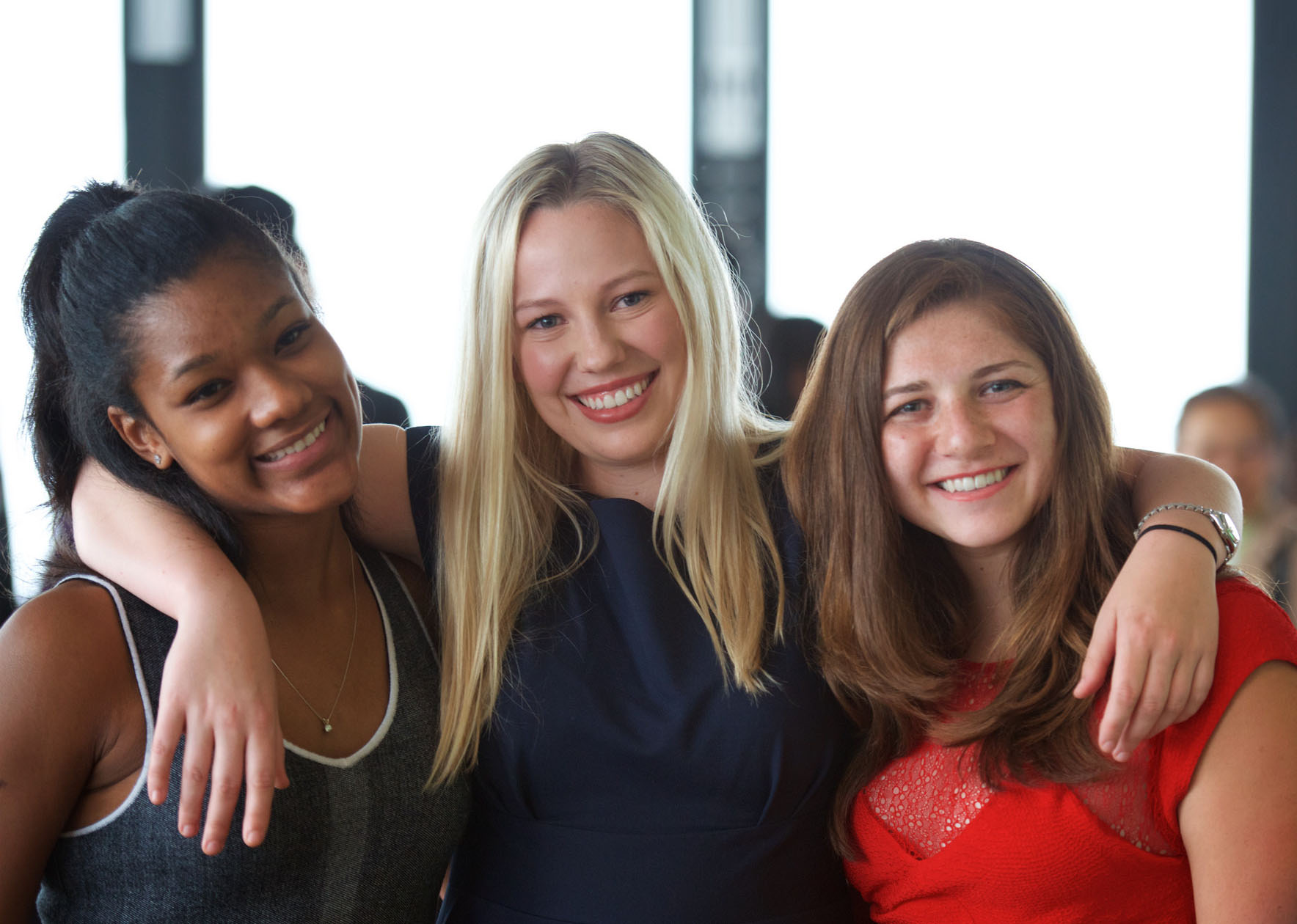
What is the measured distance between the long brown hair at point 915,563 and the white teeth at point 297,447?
2.08 ft

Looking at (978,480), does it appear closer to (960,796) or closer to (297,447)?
(960,796)

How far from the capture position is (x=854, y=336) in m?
1.50

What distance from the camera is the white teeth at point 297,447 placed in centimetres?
137

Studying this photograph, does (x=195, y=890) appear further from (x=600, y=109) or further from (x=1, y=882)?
(x=600, y=109)

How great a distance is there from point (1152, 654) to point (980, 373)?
38 centimetres

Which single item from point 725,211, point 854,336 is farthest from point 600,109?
point 854,336

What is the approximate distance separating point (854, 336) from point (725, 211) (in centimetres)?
281

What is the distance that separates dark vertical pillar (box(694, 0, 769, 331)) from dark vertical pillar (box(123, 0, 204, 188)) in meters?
1.70

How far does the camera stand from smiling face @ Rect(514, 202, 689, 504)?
1.64 meters

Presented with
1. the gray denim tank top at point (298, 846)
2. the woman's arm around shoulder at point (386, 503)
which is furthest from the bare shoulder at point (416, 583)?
the gray denim tank top at point (298, 846)

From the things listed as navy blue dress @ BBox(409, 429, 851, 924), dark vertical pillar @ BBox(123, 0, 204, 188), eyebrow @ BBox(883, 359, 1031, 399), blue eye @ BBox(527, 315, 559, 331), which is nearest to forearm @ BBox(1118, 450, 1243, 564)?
eyebrow @ BBox(883, 359, 1031, 399)

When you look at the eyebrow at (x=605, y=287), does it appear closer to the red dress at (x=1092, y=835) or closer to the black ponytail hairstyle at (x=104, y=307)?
the black ponytail hairstyle at (x=104, y=307)

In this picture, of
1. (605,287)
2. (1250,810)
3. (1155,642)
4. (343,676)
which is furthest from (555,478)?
(1250,810)

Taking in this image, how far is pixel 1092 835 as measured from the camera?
4.31ft
